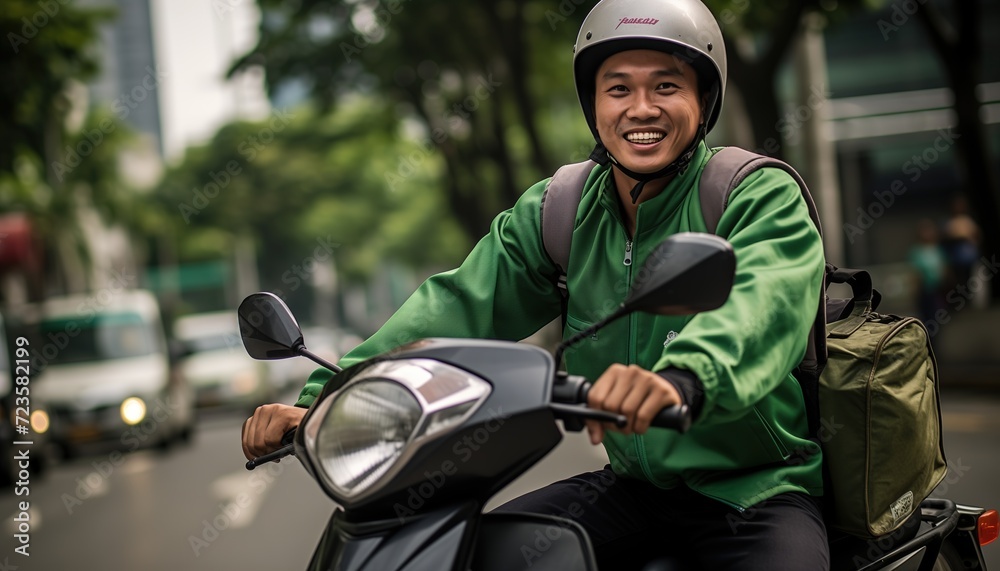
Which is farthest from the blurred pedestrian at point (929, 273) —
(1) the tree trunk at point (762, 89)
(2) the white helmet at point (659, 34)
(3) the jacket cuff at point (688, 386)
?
(3) the jacket cuff at point (688, 386)

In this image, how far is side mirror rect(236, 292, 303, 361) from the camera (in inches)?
84.3

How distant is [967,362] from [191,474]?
26.1 ft

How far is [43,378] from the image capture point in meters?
13.2

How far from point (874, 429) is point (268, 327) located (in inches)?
41.9

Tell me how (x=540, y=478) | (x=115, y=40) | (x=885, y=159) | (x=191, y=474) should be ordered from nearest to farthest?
(x=540, y=478) → (x=191, y=474) → (x=885, y=159) → (x=115, y=40)

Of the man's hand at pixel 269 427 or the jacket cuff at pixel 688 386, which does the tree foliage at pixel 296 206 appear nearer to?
the man's hand at pixel 269 427

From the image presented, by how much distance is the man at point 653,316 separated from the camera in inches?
79.2

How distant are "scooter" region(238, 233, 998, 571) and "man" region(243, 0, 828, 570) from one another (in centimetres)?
21

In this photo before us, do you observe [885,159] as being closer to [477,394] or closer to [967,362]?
[967,362]

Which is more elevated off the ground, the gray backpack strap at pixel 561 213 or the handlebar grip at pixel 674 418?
the gray backpack strap at pixel 561 213

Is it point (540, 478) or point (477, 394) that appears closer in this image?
point (477, 394)

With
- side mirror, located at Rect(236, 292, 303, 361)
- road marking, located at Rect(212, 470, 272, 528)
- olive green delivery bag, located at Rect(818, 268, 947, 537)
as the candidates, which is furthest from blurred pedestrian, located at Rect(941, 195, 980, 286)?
side mirror, located at Rect(236, 292, 303, 361)

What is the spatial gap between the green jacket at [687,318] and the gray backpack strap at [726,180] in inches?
0.8

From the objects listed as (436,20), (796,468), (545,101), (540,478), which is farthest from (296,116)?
(796,468)
